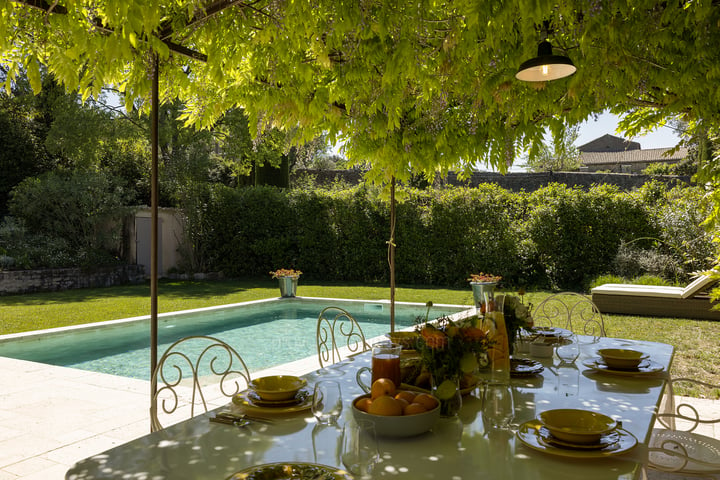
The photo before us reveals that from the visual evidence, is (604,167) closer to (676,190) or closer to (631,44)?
(676,190)

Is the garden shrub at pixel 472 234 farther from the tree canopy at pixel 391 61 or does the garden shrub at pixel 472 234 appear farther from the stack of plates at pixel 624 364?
the stack of plates at pixel 624 364

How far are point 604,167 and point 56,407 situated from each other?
43647mm

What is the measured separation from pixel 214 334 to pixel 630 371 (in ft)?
21.8

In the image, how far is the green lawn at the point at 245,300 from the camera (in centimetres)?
577

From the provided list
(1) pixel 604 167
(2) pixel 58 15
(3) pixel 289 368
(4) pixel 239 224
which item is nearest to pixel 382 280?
(4) pixel 239 224

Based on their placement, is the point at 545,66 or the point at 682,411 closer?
the point at 545,66

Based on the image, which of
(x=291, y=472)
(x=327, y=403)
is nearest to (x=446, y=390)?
(x=327, y=403)

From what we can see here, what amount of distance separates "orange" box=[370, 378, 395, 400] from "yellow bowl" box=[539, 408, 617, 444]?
1.60ft

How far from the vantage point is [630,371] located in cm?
235

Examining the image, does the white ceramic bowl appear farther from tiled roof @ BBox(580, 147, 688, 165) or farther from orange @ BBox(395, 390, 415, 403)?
tiled roof @ BBox(580, 147, 688, 165)

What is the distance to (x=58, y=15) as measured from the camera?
2348 millimetres

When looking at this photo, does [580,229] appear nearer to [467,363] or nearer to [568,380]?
[568,380]

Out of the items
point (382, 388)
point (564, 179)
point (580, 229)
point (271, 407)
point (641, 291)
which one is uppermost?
point (564, 179)

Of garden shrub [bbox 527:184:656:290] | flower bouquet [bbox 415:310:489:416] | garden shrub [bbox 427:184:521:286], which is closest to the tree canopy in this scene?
flower bouquet [bbox 415:310:489:416]
